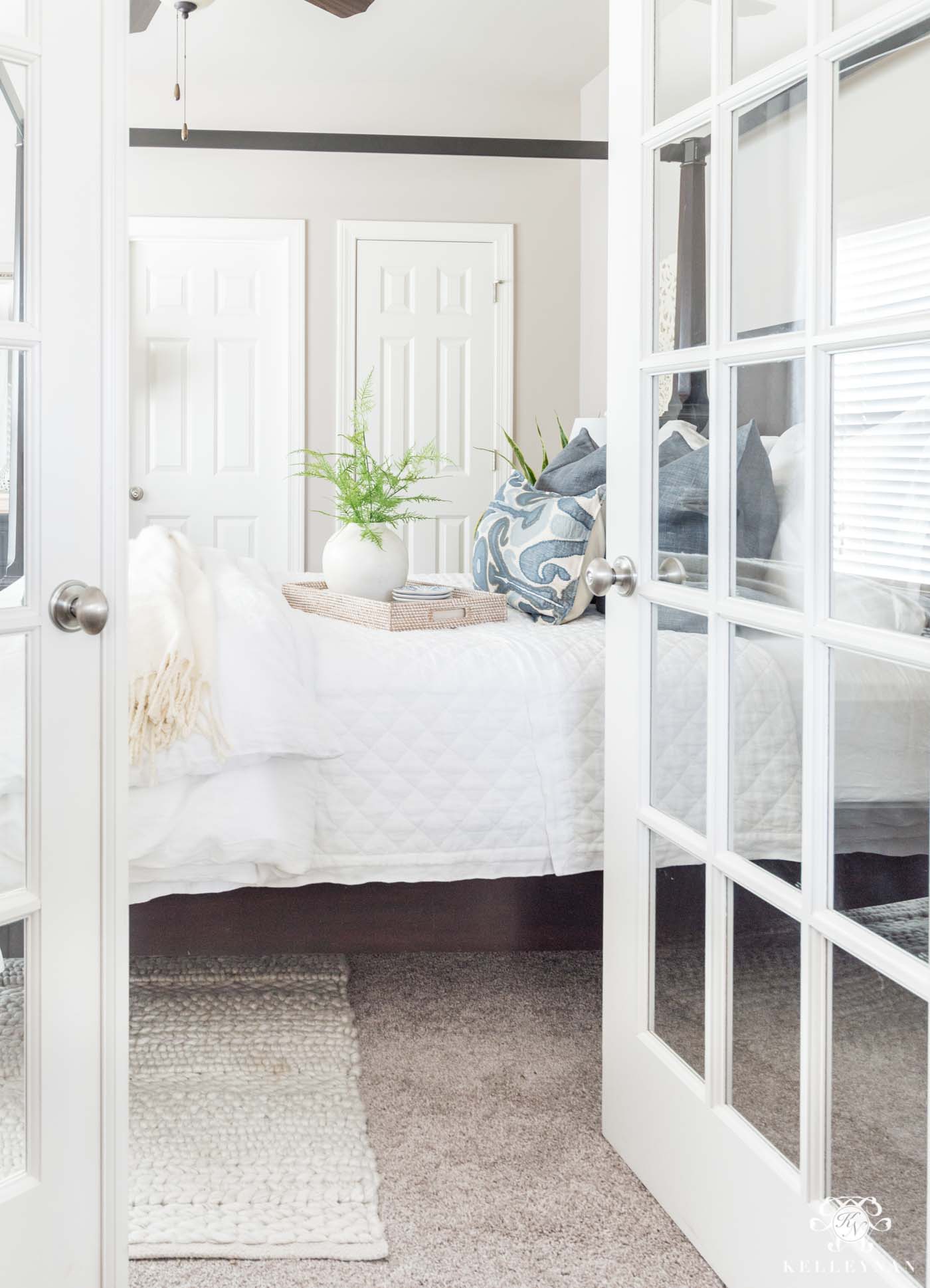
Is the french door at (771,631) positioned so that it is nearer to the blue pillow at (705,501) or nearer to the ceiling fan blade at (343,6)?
the blue pillow at (705,501)

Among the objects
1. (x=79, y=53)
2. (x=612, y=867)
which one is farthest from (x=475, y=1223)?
(x=79, y=53)

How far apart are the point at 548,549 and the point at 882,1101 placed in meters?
1.49

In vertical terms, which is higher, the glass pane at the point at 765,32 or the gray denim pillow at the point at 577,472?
the glass pane at the point at 765,32

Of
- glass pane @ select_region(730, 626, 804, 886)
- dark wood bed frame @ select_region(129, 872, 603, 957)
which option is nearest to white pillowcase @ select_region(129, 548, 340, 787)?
dark wood bed frame @ select_region(129, 872, 603, 957)

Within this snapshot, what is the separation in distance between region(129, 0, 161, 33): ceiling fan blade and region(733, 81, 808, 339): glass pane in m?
2.46

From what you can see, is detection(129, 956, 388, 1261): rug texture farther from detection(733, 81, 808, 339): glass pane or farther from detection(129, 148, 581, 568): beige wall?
detection(129, 148, 581, 568): beige wall

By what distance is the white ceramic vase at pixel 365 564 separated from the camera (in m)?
2.47

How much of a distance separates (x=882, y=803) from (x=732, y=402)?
537 mm

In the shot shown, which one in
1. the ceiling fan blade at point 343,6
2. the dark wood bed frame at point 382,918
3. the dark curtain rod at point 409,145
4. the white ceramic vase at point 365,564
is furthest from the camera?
the dark curtain rod at point 409,145

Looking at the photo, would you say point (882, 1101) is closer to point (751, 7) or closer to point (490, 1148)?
point (490, 1148)

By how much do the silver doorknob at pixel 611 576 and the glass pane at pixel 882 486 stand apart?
18.4 inches

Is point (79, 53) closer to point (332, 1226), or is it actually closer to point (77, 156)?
point (77, 156)

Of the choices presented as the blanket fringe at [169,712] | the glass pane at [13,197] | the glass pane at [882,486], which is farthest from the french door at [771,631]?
the glass pane at [13,197]

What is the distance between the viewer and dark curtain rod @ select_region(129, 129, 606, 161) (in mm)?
4156
